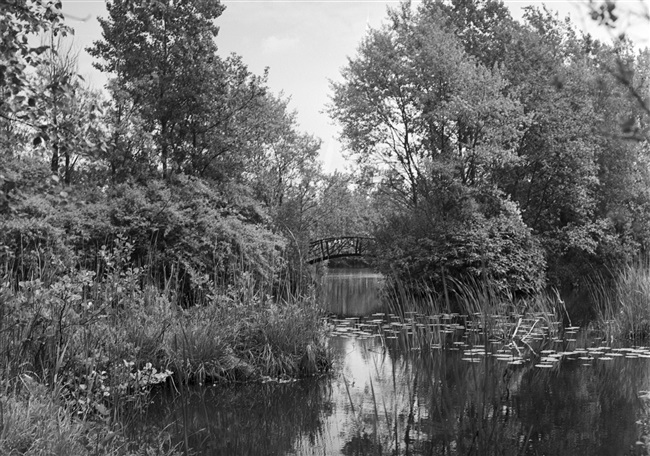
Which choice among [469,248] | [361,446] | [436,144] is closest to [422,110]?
[436,144]

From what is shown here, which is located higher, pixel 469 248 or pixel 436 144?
pixel 436 144

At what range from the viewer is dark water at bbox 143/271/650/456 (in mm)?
5387

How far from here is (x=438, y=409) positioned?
21.1 feet

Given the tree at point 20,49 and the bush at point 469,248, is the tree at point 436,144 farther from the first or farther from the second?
the tree at point 20,49

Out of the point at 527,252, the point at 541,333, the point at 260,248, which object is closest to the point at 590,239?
the point at 527,252

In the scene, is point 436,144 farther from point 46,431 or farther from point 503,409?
point 46,431

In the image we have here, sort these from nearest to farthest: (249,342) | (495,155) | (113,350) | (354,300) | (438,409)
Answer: (113,350), (438,409), (249,342), (495,155), (354,300)

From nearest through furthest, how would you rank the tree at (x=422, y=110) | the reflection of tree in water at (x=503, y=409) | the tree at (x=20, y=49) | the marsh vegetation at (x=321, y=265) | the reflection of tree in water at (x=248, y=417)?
the tree at (x=20, y=49)
the marsh vegetation at (x=321, y=265)
the reflection of tree in water at (x=503, y=409)
the reflection of tree in water at (x=248, y=417)
the tree at (x=422, y=110)

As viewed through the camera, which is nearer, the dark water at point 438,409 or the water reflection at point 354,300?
the dark water at point 438,409

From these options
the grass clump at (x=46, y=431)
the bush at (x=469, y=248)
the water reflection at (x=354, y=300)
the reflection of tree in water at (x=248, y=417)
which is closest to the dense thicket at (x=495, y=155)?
the bush at (x=469, y=248)

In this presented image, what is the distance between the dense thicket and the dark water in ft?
25.2

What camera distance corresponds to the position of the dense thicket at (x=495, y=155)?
57.5 ft

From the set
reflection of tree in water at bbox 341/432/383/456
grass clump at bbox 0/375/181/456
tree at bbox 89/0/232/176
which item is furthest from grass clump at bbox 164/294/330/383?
tree at bbox 89/0/232/176

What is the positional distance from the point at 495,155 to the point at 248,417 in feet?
44.5
